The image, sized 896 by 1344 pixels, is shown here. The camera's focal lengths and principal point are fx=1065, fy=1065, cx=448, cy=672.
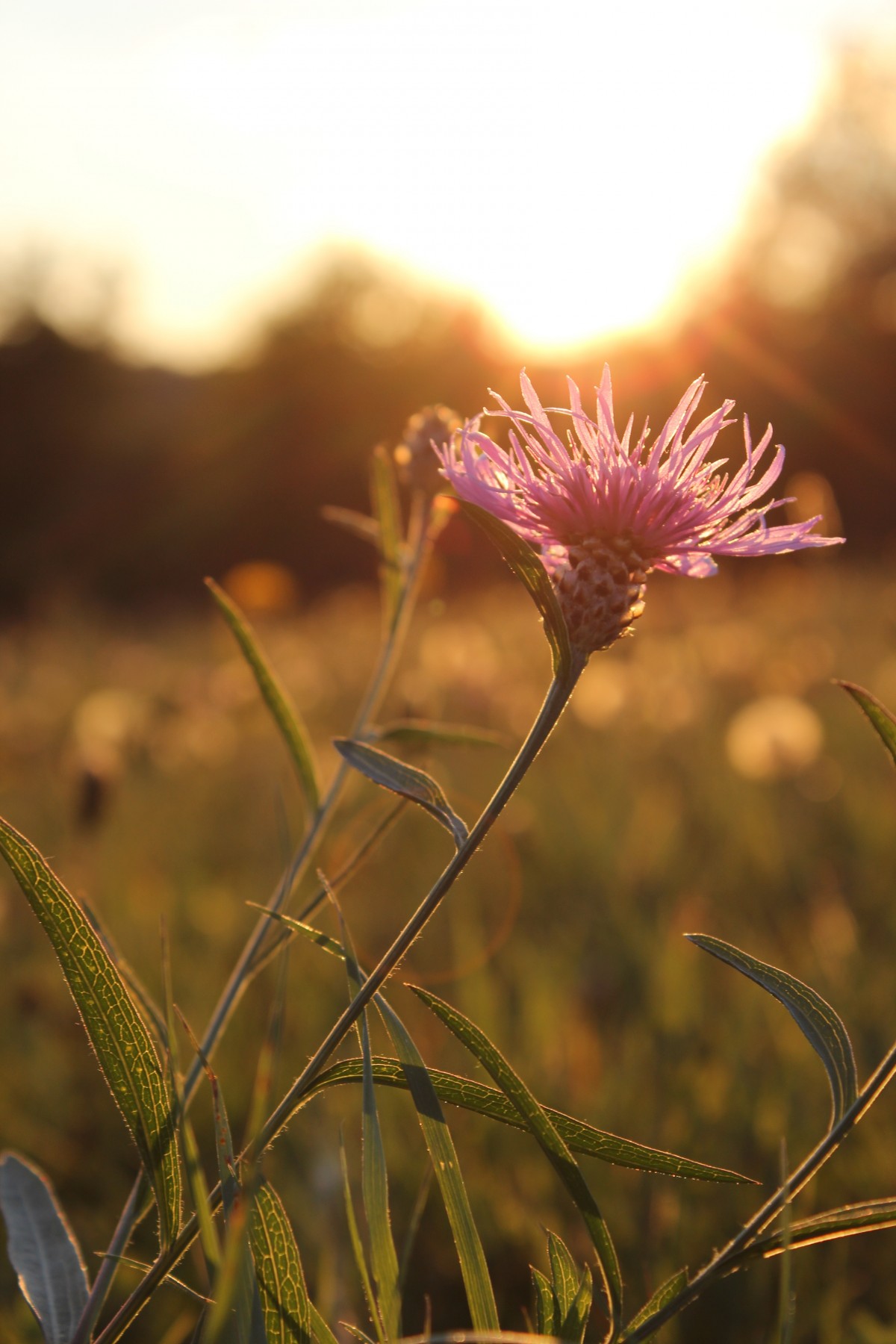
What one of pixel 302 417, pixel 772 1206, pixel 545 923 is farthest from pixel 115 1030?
pixel 302 417

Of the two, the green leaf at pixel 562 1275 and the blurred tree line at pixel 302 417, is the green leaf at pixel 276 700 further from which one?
the blurred tree line at pixel 302 417

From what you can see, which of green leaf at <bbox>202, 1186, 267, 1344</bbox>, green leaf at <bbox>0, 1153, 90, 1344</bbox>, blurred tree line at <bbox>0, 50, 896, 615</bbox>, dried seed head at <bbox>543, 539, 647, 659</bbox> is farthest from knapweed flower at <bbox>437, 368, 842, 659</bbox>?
blurred tree line at <bbox>0, 50, 896, 615</bbox>

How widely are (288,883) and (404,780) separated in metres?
0.16

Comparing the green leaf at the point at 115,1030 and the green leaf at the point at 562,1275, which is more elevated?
the green leaf at the point at 115,1030

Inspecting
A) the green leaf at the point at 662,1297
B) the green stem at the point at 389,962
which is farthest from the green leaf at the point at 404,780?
the green leaf at the point at 662,1297

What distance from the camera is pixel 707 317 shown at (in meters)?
11.5

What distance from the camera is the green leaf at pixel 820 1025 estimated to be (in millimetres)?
468

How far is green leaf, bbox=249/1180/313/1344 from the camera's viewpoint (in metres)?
0.49

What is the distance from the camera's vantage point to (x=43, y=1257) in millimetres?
542

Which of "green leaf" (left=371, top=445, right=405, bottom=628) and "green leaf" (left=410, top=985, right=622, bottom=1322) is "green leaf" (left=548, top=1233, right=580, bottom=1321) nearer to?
"green leaf" (left=410, top=985, right=622, bottom=1322)

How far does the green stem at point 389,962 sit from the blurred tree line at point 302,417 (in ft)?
29.4

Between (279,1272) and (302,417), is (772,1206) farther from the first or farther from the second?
(302,417)

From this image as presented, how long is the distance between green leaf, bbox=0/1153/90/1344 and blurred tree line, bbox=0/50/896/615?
8.92m

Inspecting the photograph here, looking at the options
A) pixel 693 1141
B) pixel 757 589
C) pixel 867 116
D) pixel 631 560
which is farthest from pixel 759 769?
pixel 867 116
